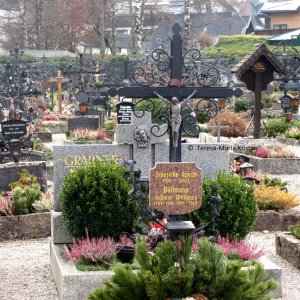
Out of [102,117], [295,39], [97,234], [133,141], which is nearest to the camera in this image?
[97,234]

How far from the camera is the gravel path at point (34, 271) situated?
1045 cm

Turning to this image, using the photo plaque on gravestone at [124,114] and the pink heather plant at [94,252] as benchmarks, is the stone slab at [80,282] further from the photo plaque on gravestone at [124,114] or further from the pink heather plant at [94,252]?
the photo plaque on gravestone at [124,114]

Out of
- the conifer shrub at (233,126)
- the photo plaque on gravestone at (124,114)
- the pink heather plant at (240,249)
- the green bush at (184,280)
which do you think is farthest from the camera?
the conifer shrub at (233,126)

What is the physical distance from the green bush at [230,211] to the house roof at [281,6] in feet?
233

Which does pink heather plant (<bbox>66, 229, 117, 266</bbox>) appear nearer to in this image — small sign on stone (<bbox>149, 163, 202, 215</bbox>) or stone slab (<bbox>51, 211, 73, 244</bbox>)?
small sign on stone (<bbox>149, 163, 202, 215</bbox>)

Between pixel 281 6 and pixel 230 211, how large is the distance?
73.4 meters

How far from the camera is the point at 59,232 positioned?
11516 millimetres

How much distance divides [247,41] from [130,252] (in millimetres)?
60637

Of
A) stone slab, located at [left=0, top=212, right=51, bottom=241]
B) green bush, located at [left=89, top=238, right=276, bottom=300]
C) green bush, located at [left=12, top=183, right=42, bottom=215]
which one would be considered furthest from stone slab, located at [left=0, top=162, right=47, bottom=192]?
green bush, located at [left=89, top=238, right=276, bottom=300]

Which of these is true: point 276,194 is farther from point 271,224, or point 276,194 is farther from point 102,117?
point 102,117

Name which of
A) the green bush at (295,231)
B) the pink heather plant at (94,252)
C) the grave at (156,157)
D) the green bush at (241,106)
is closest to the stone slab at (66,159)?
the grave at (156,157)

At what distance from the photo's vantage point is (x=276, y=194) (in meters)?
14.6

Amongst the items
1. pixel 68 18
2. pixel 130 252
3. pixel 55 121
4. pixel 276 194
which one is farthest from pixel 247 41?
pixel 130 252

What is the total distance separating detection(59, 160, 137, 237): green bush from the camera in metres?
10.9
